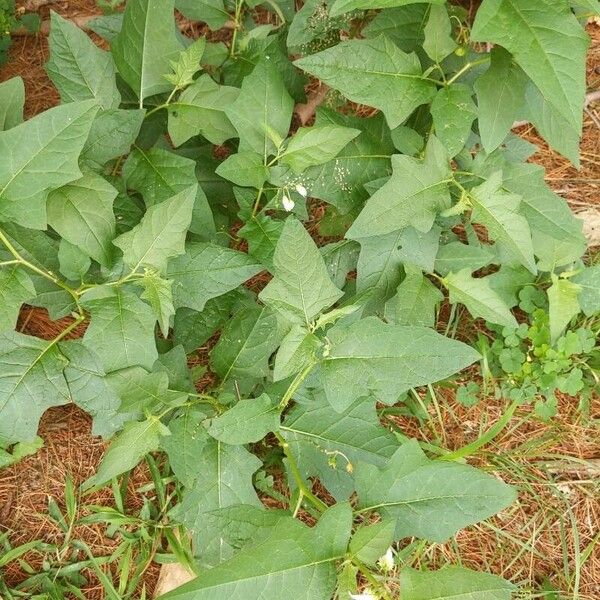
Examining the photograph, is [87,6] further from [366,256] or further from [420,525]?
[420,525]

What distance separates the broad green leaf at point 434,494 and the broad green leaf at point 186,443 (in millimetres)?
719

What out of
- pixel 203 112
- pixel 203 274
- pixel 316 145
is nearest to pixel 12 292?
pixel 203 274

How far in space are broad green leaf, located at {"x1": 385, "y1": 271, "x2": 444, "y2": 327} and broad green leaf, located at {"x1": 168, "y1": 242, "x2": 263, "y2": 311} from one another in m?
0.61

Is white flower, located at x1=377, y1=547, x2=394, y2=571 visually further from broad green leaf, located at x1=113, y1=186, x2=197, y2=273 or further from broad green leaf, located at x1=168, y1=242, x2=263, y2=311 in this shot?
broad green leaf, located at x1=113, y1=186, x2=197, y2=273

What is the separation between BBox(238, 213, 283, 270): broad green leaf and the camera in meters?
2.48

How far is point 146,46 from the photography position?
2.50 m

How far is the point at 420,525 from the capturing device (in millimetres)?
2055

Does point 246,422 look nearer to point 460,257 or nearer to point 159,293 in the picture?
point 159,293

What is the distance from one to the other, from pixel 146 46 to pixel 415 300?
1.38 m

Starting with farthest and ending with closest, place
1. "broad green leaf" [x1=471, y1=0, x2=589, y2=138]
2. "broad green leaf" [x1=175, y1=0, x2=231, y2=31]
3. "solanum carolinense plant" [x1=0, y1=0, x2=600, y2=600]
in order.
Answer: "broad green leaf" [x1=175, y1=0, x2=231, y2=31] → "solanum carolinense plant" [x1=0, y1=0, x2=600, y2=600] → "broad green leaf" [x1=471, y1=0, x2=589, y2=138]

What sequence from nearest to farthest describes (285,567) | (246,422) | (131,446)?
(285,567) → (246,422) → (131,446)

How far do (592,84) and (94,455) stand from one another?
9.84 ft

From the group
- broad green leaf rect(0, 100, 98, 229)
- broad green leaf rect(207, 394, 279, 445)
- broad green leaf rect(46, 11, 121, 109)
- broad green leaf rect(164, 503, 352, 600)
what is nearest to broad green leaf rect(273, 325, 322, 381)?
broad green leaf rect(207, 394, 279, 445)

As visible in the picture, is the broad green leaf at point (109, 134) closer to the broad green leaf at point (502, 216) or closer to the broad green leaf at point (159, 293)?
the broad green leaf at point (159, 293)
